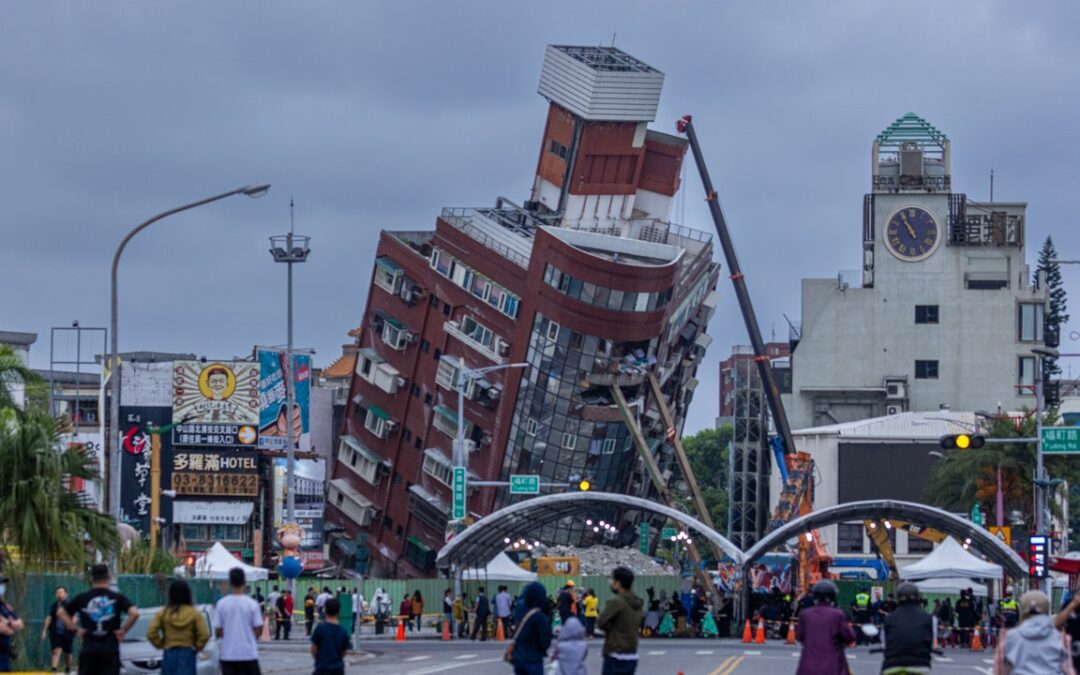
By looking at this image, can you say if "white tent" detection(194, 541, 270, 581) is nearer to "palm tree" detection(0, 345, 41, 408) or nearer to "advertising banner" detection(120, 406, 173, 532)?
"palm tree" detection(0, 345, 41, 408)

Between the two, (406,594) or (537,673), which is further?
(406,594)

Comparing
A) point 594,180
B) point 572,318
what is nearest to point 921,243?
point 594,180

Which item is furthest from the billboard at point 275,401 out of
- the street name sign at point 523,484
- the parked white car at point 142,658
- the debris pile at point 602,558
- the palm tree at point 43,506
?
the parked white car at point 142,658

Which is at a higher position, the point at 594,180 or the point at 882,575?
the point at 594,180

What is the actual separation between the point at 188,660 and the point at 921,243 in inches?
3790

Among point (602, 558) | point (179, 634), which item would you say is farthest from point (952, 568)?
point (179, 634)

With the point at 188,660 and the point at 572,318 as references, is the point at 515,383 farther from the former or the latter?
the point at 188,660

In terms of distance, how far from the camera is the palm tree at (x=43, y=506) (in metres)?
32.3

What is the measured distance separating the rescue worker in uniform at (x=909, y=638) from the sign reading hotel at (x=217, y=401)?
89072 mm

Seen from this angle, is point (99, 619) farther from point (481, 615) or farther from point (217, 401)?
point (217, 401)

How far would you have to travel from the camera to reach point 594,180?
336 ft

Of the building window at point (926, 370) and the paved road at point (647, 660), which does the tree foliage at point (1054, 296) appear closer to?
the building window at point (926, 370)

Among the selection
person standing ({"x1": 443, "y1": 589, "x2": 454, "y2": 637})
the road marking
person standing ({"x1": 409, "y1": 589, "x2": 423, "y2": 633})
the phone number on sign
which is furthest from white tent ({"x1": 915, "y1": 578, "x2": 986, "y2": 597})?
the phone number on sign

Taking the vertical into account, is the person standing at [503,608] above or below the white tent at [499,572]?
below
